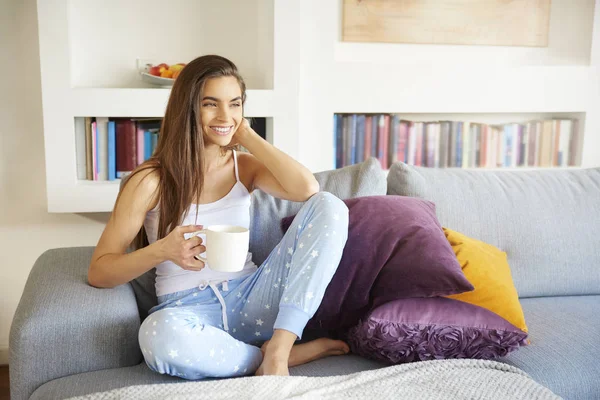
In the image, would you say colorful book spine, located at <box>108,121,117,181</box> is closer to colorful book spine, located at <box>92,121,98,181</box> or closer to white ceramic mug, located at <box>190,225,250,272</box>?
colorful book spine, located at <box>92,121,98,181</box>

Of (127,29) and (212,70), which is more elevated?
(127,29)

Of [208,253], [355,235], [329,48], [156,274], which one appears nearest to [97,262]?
[156,274]

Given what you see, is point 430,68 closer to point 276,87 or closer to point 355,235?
point 276,87

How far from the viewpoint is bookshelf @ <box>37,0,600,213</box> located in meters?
2.50

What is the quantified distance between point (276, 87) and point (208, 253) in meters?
1.34

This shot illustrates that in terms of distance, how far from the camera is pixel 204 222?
1.83m

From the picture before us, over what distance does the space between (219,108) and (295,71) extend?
96 centimetres

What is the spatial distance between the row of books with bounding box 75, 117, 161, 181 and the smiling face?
0.95 metres

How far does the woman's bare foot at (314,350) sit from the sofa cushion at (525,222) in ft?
2.04

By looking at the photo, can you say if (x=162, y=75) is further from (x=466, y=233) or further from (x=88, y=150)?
(x=466, y=233)

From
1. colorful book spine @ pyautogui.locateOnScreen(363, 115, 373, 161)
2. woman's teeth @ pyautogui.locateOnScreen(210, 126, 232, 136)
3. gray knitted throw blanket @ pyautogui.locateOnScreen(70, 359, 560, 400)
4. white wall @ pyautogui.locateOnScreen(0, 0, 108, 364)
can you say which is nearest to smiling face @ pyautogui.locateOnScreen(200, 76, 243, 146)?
woman's teeth @ pyautogui.locateOnScreen(210, 126, 232, 136)

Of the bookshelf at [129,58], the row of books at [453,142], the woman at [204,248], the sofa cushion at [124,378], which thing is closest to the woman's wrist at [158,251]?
the woman at [204,248]

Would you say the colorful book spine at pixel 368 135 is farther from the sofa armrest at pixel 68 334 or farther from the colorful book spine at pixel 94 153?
the sofa armrest at pixel 68 334

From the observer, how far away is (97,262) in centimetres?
167
